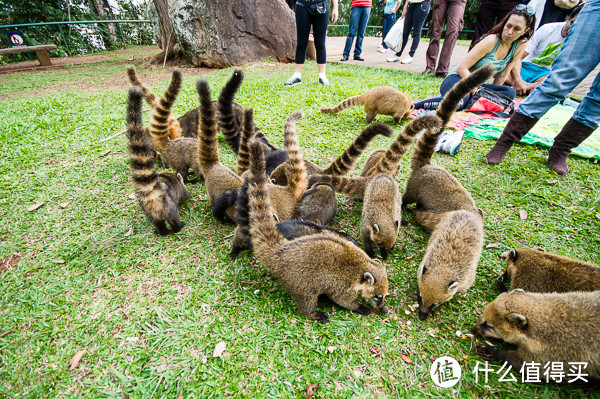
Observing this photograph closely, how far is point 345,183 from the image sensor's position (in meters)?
3.61

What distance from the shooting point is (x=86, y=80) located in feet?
34.8

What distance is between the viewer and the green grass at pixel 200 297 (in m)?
2.01

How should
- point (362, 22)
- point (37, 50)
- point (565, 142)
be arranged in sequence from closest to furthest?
point (565, 142)
point (362, 22)
point (37, 50)

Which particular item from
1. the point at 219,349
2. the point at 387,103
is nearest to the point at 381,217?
the point at 219,349

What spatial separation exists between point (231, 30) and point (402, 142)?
10.3 metres

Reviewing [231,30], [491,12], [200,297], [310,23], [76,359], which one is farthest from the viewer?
[231,30]

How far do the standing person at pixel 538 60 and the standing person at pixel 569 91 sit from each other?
15.2ft

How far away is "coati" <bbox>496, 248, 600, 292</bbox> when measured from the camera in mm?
2299

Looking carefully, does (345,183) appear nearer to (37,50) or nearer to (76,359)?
(76,359)

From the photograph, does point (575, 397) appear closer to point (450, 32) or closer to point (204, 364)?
point (204, 364)

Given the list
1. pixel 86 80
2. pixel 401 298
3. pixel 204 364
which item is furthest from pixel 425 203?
pixel 86 80

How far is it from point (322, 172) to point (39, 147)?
5.28 metres

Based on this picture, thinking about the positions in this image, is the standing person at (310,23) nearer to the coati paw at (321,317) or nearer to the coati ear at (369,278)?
the coati ear at (369,278)

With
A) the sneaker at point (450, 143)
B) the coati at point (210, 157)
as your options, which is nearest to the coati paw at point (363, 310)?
the coati at point (210, 157)
